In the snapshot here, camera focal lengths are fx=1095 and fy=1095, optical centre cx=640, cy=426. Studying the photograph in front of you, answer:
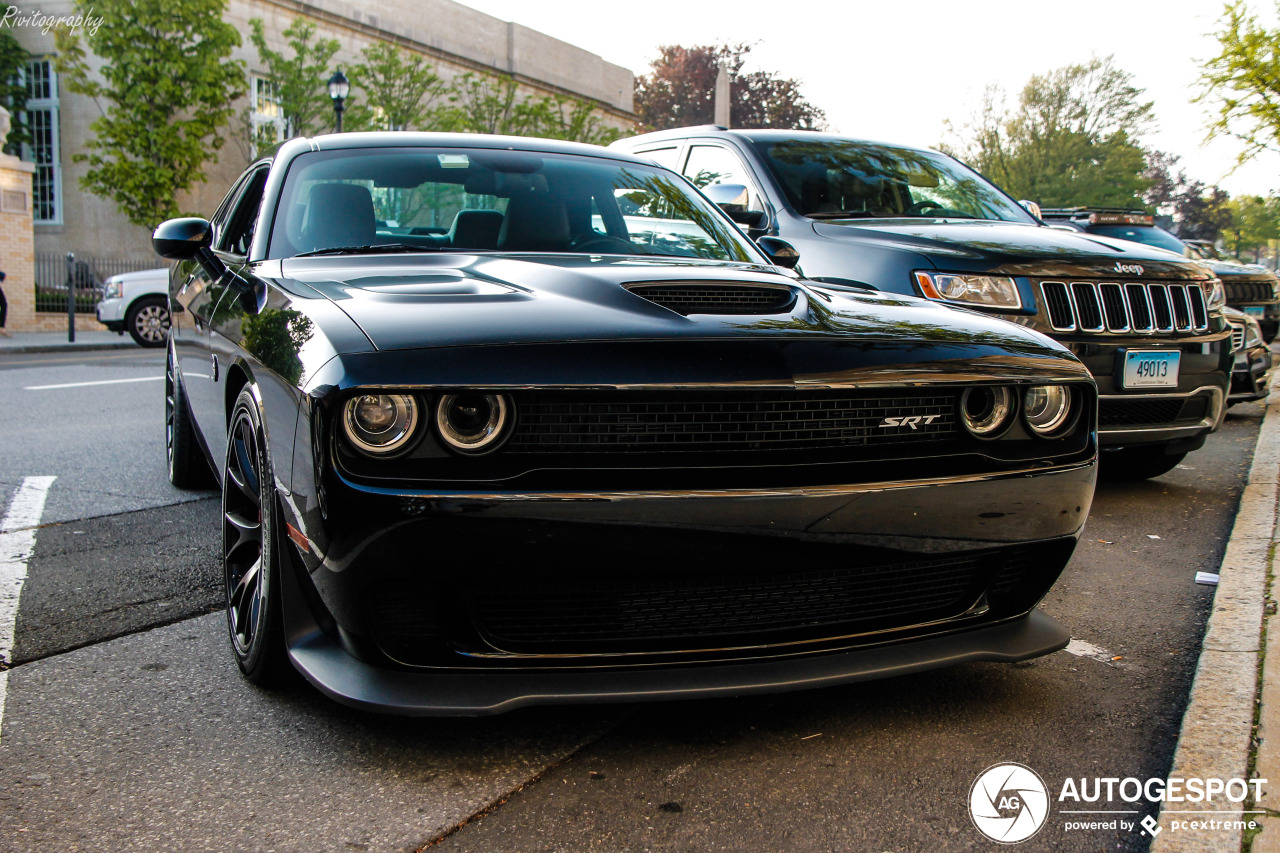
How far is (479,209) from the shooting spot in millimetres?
3596

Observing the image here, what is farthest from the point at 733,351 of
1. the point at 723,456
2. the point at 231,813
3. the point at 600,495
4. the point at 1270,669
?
the point at 1270,669

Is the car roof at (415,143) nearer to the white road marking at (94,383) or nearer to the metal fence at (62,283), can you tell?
the white road marking at (94,383)

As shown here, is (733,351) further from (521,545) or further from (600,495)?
(521,545)

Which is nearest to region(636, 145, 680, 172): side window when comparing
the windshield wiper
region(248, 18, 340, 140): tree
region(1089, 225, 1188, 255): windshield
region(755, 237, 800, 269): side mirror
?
region(755, 237, 800, 269): side mirror

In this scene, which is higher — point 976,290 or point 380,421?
point 976,290

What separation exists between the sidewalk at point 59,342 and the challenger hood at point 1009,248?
1404 cm

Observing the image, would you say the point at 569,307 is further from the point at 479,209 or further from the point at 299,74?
the point at 299,74

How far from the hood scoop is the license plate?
2822 millimetres

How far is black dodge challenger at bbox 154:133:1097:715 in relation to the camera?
2.11 metres

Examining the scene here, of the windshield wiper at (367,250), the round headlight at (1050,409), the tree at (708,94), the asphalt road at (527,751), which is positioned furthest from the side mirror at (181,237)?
the tree at (708,94)

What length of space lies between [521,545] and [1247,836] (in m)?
1.48

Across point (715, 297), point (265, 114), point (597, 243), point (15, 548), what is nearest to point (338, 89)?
point (265, 114)

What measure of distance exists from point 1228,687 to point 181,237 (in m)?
3.70

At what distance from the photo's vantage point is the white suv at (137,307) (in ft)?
52.9
